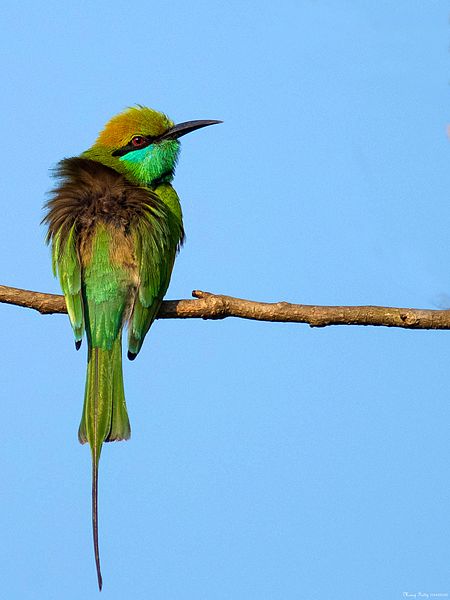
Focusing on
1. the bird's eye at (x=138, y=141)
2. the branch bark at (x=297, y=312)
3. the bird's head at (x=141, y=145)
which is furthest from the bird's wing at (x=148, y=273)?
the bird's eye at (x=138, y=141)

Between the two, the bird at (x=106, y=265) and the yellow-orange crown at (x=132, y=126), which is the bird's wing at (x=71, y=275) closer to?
the bird at (x=106, y=265)

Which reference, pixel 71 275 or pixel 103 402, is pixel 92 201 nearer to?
pixel 71 275

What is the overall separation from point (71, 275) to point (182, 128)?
1170 millimetres

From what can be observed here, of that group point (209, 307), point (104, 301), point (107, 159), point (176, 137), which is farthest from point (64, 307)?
point (176, 137)

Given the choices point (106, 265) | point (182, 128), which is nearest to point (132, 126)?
point (182, 128)

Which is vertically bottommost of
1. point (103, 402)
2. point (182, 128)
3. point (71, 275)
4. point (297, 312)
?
point (103, 402)

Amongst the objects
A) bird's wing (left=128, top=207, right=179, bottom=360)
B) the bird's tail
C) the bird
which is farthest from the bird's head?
the bird's tail

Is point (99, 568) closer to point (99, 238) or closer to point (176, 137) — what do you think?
point (99, 238)

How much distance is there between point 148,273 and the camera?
11.7ft

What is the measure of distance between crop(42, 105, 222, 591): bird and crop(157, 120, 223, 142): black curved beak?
47cm

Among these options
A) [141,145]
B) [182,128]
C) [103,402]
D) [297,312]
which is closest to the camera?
[297,312]

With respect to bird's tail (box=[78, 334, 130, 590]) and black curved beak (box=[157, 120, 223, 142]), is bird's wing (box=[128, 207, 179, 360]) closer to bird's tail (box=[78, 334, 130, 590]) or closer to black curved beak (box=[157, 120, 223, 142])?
bird's tail (box=[78, 334, 130, 590])

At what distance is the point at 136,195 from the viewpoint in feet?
12.3

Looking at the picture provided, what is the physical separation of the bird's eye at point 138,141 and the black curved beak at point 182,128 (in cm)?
8
